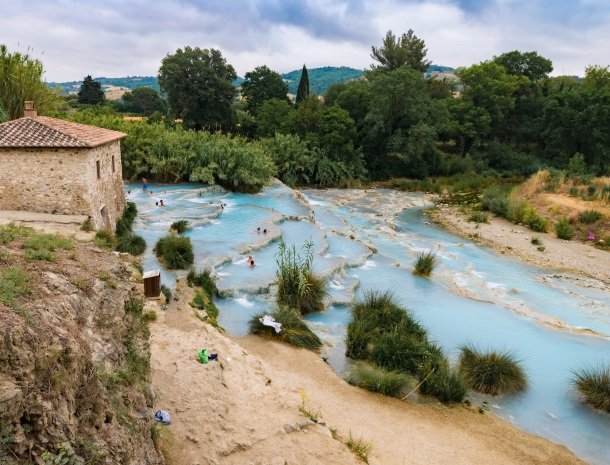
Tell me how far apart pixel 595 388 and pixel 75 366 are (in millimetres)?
9268

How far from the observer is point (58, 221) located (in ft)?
39.2

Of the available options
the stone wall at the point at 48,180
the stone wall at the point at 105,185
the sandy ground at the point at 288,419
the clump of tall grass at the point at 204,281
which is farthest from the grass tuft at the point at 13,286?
the stone wall at the point at 105,185

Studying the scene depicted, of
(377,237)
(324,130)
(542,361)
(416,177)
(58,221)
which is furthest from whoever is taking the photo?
(416,177)

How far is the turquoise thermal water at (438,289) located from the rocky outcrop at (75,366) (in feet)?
17.3

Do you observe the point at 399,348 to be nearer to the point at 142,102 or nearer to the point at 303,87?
the point at 303,87

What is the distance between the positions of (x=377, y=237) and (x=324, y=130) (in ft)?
52.1

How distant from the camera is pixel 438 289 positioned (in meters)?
14.5

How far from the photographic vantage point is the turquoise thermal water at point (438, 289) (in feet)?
30.7

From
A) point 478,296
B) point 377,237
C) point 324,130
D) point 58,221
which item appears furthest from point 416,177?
point 58,221

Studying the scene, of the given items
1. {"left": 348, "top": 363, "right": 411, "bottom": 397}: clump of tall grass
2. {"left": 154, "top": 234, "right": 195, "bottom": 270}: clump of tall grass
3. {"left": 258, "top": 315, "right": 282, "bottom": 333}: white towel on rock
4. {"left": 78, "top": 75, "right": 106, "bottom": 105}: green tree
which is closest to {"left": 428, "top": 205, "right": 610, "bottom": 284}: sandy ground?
{"left": 348, "top": 363, "right": 411, "bottom": 397}: clump of tall grass

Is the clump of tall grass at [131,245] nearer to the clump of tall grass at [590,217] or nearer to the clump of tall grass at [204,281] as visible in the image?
the clump of tall grass at [204,281]

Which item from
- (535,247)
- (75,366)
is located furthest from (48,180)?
(535,247)

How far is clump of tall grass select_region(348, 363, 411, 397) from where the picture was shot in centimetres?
887

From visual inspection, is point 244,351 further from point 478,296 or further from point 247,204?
point 247,204
